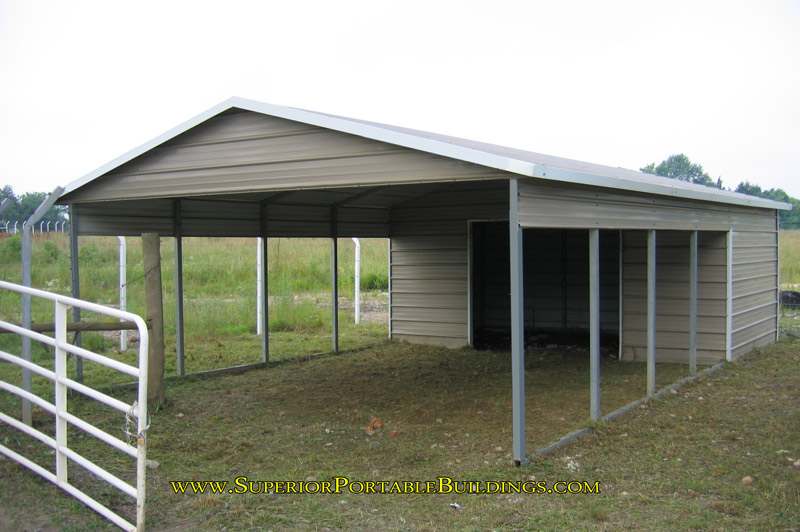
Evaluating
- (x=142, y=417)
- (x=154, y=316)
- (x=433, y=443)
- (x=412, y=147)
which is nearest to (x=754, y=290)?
(x=433, y=443)

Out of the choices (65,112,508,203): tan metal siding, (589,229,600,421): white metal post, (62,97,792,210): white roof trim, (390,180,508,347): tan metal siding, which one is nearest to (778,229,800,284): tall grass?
(390,180,508,347): tan metal siding

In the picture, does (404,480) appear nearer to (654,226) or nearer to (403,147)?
(403,147)

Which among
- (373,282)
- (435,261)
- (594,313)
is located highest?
(435,261)

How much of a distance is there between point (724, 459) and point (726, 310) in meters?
4.38

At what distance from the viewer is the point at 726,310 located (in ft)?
30.1

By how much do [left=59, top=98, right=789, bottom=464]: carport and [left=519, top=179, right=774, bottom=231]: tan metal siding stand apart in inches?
0.8

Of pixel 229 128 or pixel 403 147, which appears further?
pixel 229 128

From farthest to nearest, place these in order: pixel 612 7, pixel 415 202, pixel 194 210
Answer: pixel 612 7, pixel 415 202, pixel 194 210

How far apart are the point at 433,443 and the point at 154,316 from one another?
3.00 meters

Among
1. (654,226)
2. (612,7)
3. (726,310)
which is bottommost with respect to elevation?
(726,310)

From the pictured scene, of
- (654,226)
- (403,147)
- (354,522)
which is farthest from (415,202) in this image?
(354,522)

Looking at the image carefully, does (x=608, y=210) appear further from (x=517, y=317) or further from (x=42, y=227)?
(x=42, y=227)

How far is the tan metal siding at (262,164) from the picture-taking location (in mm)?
5363

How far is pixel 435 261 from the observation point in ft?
37.4
